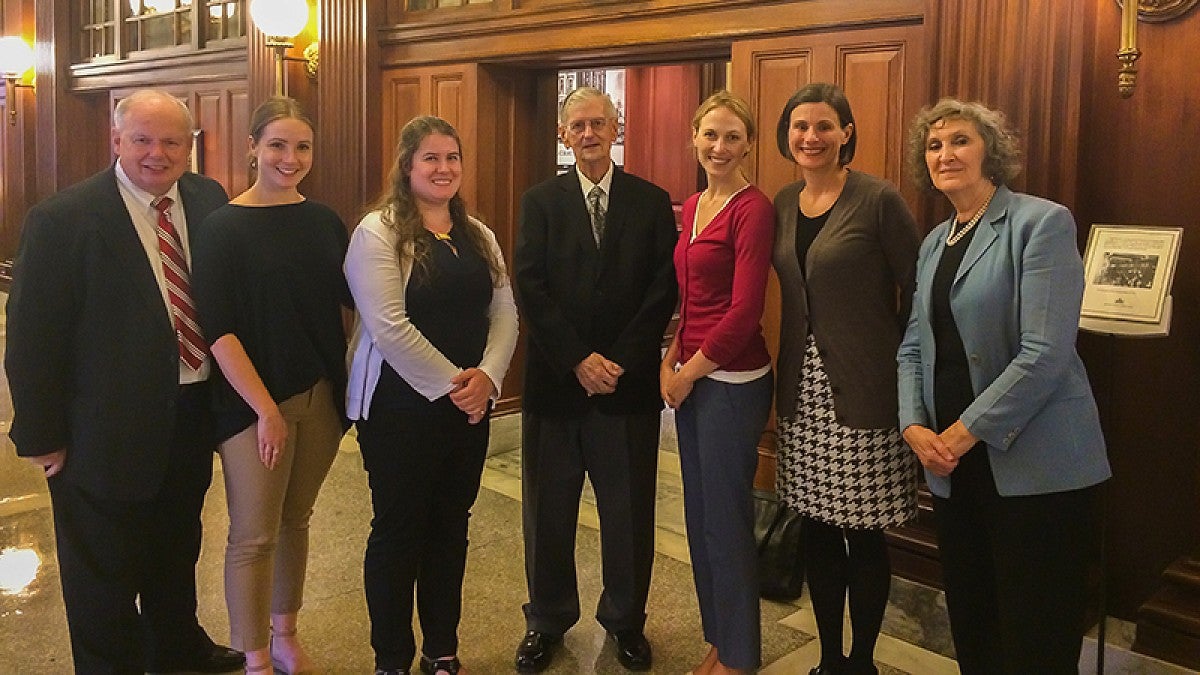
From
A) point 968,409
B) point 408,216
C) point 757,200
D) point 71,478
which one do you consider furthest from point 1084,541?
point 71,478

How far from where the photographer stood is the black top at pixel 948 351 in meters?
2.36

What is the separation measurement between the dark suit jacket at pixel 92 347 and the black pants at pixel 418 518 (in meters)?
0.54

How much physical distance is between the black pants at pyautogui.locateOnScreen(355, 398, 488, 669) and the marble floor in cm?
37

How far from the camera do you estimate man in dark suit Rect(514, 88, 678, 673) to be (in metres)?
2.90

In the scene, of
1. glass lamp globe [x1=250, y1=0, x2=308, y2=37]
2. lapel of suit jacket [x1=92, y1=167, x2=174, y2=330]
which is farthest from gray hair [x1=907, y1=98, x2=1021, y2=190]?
glass lamp globe [x1=250, y1=0, x2=308, y2=37]

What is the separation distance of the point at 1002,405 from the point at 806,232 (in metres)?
0.71

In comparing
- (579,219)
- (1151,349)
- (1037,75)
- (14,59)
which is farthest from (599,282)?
(14,59)

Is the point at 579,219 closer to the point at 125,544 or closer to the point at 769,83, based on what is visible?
the point at 769,83

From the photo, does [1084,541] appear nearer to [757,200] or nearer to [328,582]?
[757,200]

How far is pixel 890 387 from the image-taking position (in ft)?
8.61

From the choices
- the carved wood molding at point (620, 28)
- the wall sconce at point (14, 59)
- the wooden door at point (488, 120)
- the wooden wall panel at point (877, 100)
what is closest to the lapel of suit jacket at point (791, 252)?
the wooden wall panel at point (877, 100)

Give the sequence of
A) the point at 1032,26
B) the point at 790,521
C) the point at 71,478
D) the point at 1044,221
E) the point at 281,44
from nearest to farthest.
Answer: the point at 1044,221
the point at 71,478
the point at 1032,26
the point at 790,521
the point at 281,44

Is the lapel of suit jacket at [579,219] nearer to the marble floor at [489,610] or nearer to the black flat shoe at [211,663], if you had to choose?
the marble floor at [489,610]

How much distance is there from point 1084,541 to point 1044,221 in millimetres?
731
